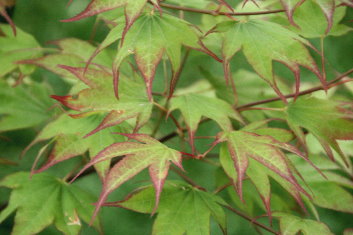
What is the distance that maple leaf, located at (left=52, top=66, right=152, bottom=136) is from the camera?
77cm

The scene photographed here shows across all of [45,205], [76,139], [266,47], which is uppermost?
[266,47]

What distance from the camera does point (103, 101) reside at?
2.59ft

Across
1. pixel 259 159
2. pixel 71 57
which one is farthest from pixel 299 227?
pixel 71 57

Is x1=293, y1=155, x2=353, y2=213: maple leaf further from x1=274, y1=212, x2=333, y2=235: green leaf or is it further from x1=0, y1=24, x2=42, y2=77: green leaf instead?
x1=0, y1=24, x2=42, y2=77: green leaf

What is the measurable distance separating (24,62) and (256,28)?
0.43 m

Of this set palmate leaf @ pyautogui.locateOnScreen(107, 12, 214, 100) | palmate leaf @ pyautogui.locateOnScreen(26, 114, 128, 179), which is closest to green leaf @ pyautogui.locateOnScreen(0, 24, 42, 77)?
palmate leaf @ pyautogui.locateOnScreen(26, 114, 128, 179)

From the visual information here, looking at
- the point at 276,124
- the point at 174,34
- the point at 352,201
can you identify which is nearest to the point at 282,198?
the point at 352,201

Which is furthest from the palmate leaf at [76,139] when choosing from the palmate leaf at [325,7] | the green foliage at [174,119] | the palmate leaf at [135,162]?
the palmate leaf at [325,7]

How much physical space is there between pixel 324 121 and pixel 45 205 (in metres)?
0.50

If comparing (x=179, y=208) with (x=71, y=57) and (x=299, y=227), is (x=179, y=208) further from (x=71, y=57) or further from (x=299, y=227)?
(x=71, y=57)

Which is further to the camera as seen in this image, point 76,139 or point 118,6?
point 76,139

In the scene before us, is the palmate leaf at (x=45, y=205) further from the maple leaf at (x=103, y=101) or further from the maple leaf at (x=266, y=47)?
the maple leaf at (x=266, y=47)

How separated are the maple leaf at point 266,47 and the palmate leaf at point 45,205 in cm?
37

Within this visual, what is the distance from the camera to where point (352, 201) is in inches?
35.1
